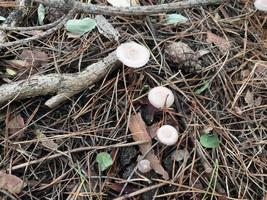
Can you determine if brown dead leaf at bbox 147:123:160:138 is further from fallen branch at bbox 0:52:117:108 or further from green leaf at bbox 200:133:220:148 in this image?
fallen branch at bbox 0:52:117:108

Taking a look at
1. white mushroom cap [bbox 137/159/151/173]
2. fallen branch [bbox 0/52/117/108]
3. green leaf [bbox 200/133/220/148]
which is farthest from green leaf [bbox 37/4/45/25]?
green leaf [bbox 200/133/220/148]

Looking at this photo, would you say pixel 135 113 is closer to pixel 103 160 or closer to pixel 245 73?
pixel 103 160

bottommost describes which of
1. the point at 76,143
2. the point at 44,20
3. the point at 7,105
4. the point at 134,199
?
the point at 134,199

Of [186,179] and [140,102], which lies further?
[140,102]

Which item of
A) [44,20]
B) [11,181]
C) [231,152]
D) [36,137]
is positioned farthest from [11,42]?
[231,152]

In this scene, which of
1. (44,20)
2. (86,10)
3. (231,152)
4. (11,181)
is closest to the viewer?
(11,181)

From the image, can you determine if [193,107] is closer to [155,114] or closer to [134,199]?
[155,114]
